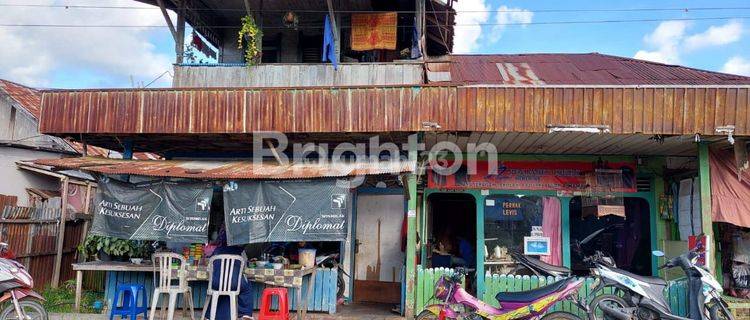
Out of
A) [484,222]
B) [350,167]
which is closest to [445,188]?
[484,222]

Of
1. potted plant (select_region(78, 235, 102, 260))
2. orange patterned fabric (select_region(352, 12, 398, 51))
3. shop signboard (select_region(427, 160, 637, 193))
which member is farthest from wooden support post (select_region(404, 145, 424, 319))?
potted plant (select_region(78, 235, 102, 260))

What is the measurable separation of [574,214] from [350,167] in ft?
17.7

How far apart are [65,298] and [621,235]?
1177 cm

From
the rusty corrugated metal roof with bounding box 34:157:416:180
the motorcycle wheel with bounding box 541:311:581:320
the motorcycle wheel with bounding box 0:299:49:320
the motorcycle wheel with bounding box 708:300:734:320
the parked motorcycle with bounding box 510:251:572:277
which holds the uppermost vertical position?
the rusty corrugated metal roof with bounding box 34:157:416:180

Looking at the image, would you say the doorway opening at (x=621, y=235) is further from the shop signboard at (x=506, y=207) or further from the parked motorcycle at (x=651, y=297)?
the parked motorcycle at (x=651, y=297)

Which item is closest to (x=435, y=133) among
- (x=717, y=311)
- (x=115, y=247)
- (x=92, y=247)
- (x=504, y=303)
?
(x=504, y=303)

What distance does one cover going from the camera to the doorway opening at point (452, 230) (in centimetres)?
1141

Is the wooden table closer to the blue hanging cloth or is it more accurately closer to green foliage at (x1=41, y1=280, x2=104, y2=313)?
the blue hanging cloth

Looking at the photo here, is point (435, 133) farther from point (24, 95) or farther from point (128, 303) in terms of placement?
point (24, 95)

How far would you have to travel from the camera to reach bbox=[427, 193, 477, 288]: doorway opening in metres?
11.4

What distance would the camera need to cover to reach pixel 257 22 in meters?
11.7

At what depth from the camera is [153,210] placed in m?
8.96

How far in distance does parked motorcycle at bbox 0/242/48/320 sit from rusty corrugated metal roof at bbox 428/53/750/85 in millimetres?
7686

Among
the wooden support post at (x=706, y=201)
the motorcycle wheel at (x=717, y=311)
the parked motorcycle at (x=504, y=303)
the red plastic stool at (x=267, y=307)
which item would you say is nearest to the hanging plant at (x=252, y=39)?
the red plastic stool at (x=267, y=307)
